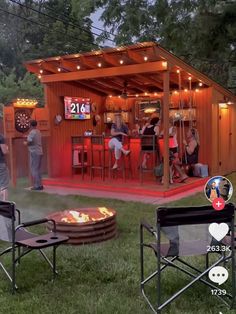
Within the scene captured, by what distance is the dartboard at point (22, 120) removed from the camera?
9.70 m

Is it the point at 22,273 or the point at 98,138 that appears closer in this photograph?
the point at 22,273

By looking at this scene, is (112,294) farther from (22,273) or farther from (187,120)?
(187,120)

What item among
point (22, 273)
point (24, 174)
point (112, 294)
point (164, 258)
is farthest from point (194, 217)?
point (24, 174)

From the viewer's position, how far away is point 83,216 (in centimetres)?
545

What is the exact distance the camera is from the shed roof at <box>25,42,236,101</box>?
331 inches

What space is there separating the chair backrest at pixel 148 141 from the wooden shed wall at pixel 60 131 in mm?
2508

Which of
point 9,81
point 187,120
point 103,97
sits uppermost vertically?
point 9,81

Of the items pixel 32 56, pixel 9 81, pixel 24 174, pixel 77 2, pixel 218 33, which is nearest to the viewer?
pixel 218 33

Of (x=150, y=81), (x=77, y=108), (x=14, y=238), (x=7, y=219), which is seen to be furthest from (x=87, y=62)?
(x=14, y=238)

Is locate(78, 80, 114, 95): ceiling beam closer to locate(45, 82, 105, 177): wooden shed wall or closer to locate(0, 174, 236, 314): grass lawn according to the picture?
locate(45, 82, 105, 177): wooden shed wall

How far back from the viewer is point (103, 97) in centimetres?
1229

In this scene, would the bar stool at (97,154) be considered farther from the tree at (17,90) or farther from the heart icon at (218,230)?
the tree at (17,90)

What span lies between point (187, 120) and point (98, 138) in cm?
271

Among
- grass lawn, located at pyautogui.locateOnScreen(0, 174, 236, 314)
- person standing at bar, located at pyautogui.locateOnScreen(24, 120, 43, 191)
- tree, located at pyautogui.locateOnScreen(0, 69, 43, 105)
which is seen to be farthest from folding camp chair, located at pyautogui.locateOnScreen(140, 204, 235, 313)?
tree, located at pyautogui.locateOnScreen(0, 69, 43, 105)
